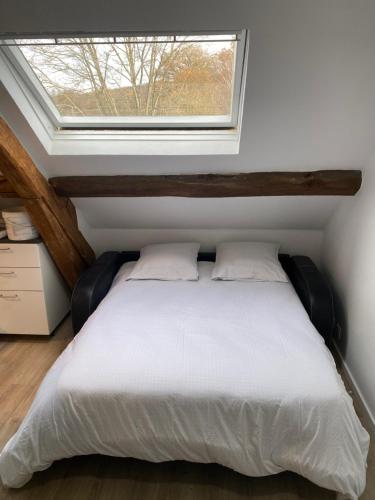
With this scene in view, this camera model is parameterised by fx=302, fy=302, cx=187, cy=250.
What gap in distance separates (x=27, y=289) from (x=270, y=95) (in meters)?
2.12

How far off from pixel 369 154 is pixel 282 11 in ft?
3.64

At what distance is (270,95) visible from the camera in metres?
1.48

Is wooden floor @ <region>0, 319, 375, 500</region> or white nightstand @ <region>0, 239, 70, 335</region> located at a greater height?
white nightstand @ <region>0, 239, 70, 335</region>

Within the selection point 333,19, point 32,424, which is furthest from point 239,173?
point 32,424

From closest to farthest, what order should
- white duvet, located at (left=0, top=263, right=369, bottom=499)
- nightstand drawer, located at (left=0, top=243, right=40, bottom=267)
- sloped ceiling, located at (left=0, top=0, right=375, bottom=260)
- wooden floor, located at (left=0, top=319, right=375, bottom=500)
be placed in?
1. sloped ceiling, located at (left=0, top=0, right=375, bottom=260)
2. white duvet, located at (left=0, top=263, right=369, bottom=499)
3. wooden floor, located at (left=0, top=319, right=375, bottom=500)
4. nightstand drawer, located at (left=0, top=243, right=40, bottom=267)

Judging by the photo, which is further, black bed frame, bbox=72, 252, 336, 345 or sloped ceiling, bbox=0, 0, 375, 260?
black bed frame, bbox=72, 252, 336, 345

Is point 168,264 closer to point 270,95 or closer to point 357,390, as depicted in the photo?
point 270,95

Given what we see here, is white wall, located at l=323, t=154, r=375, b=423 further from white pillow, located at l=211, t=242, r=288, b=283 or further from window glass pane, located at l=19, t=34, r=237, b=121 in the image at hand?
window glass pane, located at l=19, t=34, r=237, b=121

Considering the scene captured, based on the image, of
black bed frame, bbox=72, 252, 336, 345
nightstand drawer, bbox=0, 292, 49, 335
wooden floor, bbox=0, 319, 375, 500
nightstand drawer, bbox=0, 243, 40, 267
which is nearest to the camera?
wooden floor, bbox=0, 319, 375, 500

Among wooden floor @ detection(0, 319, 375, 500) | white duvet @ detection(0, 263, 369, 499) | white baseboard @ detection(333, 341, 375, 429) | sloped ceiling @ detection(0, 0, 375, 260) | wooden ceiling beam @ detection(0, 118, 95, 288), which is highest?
sloped ceiling @ detection(0, 0, 375, 260)

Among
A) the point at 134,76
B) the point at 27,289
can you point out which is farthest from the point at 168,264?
the point at 134,76

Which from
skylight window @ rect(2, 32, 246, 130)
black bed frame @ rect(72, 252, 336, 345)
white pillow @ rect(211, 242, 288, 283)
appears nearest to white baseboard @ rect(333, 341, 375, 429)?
black bed frame @ rect(72, 252, 336, 345)

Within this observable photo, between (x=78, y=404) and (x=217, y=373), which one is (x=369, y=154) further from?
(x=78, y=404)

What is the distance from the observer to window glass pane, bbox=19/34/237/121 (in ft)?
4.77
